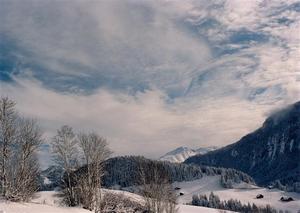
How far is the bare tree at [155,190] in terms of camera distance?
77438 mm

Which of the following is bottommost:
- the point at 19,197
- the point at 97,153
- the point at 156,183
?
the point at 19,197

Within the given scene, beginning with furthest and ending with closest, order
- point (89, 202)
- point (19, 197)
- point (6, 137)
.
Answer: point (89, 202) < point (6, 137) < point (19, 197)

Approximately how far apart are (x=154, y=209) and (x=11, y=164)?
29755 mm

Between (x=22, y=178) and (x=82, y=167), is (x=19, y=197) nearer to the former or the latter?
(x=22, y=178)

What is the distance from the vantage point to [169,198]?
7950 cm

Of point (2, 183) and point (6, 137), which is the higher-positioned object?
point (6, 137)

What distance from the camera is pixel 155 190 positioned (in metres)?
77.7

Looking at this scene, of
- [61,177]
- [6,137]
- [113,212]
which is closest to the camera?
[6,137]

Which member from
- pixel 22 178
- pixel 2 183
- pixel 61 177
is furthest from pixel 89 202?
pixel 2 183

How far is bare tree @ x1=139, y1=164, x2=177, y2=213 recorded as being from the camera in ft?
254

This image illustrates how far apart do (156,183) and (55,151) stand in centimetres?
1966

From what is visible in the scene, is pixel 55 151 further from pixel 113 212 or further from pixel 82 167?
pixel 113 212

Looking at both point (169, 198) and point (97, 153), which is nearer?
point (97, 153)

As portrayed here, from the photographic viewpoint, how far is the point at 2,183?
49.4 m
